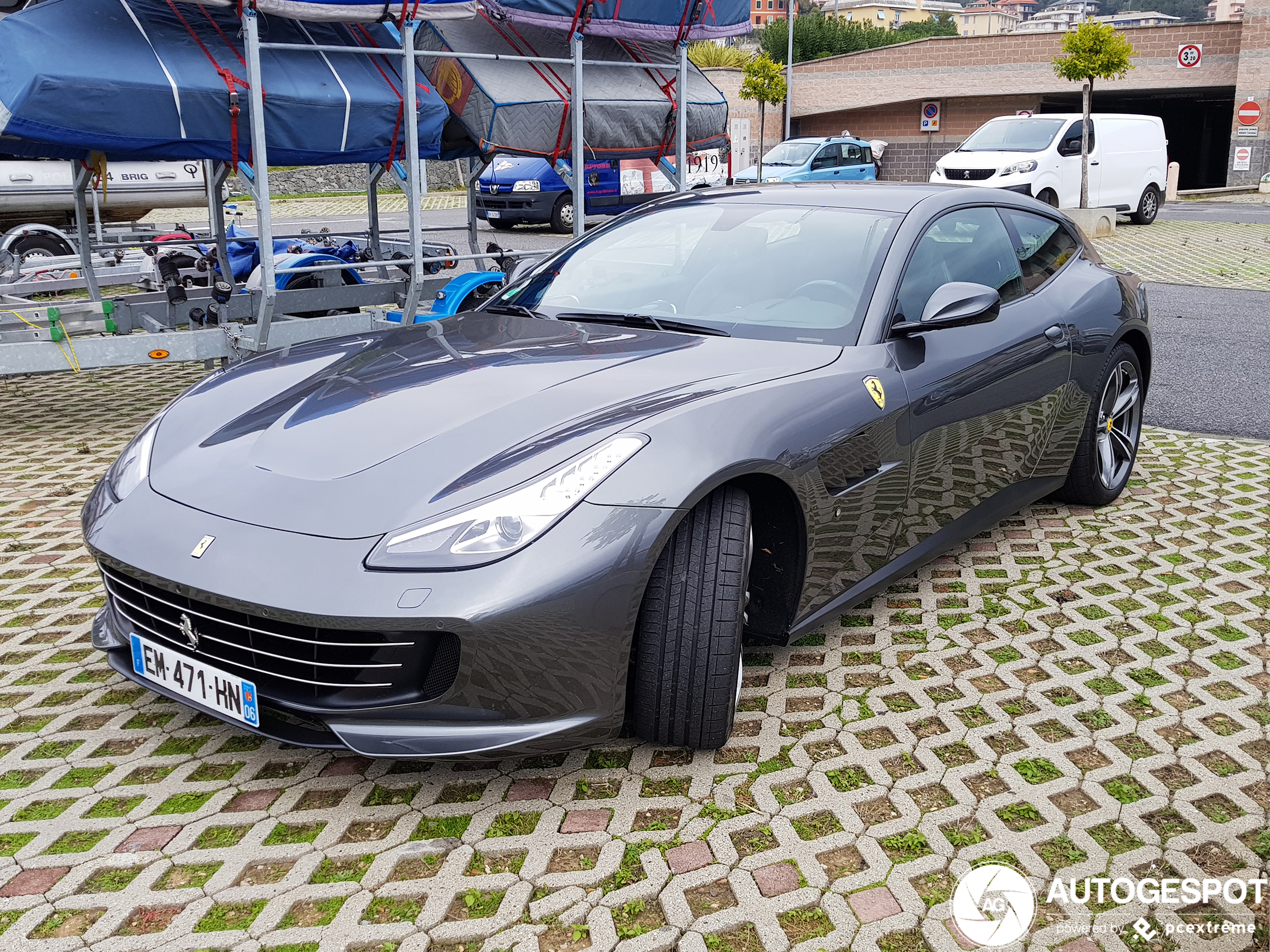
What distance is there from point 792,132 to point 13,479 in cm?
4427

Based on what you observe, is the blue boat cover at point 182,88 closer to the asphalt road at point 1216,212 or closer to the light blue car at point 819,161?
the light blue car at point 819,161

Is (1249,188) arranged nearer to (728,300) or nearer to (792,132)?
(792,132)

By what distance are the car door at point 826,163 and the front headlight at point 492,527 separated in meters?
21.5

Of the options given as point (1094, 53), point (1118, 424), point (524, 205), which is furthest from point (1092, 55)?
point (1118, 424)

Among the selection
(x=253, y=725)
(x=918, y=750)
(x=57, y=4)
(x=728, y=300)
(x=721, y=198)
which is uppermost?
(x=57, y=4)

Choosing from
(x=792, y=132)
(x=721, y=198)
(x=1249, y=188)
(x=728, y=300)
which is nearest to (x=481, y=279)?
(x=721, y=198)

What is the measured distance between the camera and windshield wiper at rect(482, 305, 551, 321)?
4.04 m

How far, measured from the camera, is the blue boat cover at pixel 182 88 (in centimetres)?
601

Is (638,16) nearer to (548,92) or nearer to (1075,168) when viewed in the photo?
(548,92)

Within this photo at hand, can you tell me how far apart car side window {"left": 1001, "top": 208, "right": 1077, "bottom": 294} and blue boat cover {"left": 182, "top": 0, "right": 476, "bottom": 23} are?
424 centimetres

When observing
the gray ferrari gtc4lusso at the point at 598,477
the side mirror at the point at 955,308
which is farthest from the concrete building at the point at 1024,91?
the side mirror at the point at 955,308

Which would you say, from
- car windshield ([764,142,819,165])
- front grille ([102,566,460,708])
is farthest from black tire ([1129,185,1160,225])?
front grille ([102,566,460,708])

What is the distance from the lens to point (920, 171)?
42.9 metres

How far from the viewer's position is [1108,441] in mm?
5047
